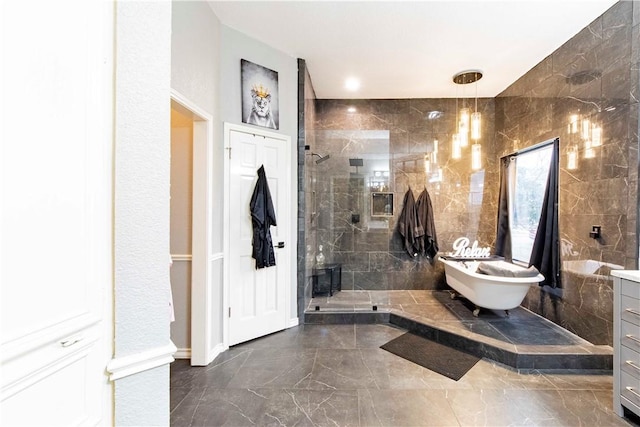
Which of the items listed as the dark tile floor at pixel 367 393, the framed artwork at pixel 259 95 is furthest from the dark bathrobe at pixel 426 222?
the framed artwork at pixel 259 95

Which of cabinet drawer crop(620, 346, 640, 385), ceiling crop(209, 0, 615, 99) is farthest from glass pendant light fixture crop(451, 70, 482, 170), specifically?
cabinet drawer crop(620, 346, 640, 385)

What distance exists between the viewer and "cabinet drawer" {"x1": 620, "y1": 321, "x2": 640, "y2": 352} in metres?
1.62

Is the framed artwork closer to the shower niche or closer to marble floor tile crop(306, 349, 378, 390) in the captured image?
the shower niche

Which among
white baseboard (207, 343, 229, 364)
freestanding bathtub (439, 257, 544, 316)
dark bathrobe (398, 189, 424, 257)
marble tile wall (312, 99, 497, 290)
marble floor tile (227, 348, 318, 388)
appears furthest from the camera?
marble tile wall (312, 99, 497, 290)

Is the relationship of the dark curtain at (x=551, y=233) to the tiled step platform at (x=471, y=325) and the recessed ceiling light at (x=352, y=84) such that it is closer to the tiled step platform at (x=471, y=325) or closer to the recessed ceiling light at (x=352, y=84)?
the tiled step platform at (x=471, y=325)

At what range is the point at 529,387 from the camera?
2.01 m

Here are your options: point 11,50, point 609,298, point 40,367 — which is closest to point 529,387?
point 609,298

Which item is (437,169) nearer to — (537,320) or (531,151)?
(531,151)

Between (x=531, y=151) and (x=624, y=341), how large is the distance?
2.47 m

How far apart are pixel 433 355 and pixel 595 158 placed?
2.43 meters

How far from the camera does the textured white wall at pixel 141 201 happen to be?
2.87 feet

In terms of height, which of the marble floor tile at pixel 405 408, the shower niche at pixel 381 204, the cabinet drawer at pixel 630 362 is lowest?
the marble floor tile at pixel 405 408

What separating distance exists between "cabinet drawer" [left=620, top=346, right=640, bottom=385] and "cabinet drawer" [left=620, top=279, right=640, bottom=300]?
0.36 m

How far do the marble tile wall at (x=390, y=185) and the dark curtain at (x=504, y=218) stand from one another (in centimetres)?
26
